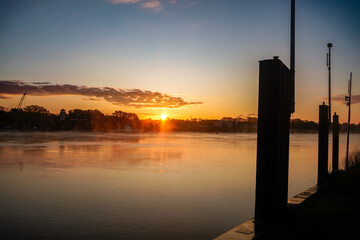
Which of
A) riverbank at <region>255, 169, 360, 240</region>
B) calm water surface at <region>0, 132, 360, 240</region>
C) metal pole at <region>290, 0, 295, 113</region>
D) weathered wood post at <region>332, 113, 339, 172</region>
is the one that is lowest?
calm water surface at <region>0, 132, 360, 240</region>

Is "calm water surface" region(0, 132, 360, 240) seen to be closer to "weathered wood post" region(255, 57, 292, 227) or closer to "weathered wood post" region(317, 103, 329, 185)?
"weathered wood post" region(317, 103, 329, 185)

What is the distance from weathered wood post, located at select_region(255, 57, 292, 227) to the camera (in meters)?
7.42

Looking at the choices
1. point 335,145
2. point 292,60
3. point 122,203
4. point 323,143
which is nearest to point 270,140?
point 292,60

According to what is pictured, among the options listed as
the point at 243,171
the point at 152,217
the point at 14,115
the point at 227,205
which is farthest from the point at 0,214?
the point at 14,115

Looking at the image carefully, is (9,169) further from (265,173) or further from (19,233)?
(265,173)

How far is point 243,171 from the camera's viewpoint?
20266 mm

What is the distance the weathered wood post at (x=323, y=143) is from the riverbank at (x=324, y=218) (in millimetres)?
2610

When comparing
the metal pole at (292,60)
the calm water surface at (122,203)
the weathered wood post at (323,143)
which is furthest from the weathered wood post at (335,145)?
the metal pole at (292,60)

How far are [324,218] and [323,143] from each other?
293 inches

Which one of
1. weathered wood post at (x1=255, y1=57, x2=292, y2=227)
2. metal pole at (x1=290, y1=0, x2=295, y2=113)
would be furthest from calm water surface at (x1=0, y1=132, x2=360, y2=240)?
metal pole at (x1=290, y1=0, x2=295, y2=113)

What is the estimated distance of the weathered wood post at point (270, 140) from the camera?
24.3 ft

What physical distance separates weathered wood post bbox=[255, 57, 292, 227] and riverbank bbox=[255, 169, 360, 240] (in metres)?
0.57

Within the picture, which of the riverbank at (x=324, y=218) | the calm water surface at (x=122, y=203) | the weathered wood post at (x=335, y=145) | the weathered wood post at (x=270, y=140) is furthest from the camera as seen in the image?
the weathered wood post at (x=335, y=145)

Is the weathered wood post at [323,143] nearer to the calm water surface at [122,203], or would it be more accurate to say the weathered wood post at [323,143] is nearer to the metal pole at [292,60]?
the calm water surface at [122,203]
